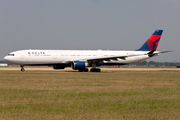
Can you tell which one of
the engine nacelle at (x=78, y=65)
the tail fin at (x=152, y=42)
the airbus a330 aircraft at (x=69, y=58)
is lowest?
the engine nacelle at (x=78, y=65)

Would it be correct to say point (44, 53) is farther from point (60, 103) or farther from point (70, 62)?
point (60, 103)

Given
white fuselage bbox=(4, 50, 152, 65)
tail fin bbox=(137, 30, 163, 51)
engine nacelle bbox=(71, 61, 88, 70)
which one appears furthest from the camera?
tail fin bbox=(137, 30, 163, 51)

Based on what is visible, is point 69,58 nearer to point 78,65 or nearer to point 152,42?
point 78,65

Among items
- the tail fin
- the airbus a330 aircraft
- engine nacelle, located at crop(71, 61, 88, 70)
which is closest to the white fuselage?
the airbus a330 aircraft

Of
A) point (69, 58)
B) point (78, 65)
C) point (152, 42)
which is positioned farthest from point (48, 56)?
point (152, 42)

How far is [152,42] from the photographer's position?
179ft

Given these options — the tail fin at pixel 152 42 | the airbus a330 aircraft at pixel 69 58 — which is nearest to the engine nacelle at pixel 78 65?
the airbus a330 aircraft at pixel 69 58

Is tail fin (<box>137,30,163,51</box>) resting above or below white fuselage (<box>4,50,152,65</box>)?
above

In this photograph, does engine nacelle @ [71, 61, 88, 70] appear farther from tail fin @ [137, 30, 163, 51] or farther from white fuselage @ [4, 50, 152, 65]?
tail fin @ [137, 30, 163, 51]

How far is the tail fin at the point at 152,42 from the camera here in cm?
5466

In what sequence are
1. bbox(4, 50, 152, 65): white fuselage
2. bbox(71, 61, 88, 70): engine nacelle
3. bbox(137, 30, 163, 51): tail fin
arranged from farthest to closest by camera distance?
bbox(137, 30, 163, 51): tail fin → bbox(4, 50, 152, 65): white fuselage → bbox(71, 61, 88, 70): engine nacelle

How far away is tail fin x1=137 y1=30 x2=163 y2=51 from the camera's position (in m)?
54.7

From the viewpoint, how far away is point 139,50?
5481cm

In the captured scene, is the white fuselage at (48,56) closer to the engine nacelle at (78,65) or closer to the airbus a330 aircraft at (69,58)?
the airbus a330 aircraft at (69,58)
